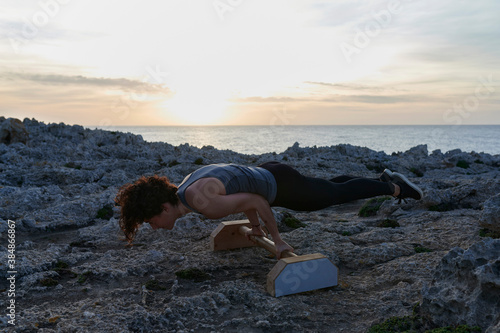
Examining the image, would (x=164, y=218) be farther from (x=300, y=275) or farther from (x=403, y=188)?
(x=403, y=188)

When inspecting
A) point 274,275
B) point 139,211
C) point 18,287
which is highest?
point 139,211

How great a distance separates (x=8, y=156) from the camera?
40.8 ft

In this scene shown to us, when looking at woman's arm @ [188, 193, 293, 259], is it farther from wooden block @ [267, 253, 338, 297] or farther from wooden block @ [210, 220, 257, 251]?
wooden block @ [210, 220, 257, 251]

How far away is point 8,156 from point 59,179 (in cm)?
359

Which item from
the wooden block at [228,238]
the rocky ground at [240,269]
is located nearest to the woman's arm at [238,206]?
the rocky ground at [240,269]

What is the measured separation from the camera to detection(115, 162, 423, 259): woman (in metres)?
4.25

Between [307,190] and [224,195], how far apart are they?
4.05 ft

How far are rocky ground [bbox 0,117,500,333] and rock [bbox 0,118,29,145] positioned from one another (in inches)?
303

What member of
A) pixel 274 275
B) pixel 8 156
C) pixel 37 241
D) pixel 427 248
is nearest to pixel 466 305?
pixel 274 275

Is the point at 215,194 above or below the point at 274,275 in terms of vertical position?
above

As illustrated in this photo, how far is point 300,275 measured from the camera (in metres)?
4.16

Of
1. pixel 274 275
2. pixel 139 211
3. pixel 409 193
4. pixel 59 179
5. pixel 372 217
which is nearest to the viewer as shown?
pixel 274 275

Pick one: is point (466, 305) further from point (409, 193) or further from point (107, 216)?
point (107, 216)

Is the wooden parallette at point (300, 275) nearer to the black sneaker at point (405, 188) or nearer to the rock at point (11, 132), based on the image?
the black sneaker at point (405, 188)
